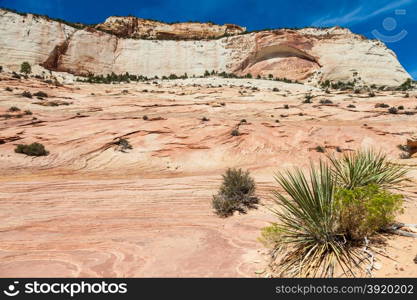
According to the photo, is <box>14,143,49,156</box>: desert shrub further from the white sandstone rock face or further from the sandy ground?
the white sandstone rock face

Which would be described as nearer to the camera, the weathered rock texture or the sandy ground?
the sandy ground

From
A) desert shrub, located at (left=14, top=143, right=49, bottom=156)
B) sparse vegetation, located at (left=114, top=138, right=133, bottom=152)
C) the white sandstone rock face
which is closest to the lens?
desert shrub, located at (left=14, top=143, right=49, bottom=156)

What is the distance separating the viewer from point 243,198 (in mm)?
6539

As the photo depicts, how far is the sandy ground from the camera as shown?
4.10 m

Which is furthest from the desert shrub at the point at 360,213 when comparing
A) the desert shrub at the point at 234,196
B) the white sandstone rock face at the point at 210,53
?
the white sandstone rock face at the point at 210,53

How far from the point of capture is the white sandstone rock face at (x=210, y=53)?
126ft

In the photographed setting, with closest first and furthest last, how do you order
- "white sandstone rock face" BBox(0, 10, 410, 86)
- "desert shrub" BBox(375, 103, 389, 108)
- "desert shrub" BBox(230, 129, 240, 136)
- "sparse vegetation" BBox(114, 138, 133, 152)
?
1. "sparse vegetation" BBox(114, 138, 133, 152)
2. "desert shrub" BBox(230, 129, 240, 136)
3. "desert shrub" BBox(375, 103, 389, 108)
4. "white sandstone rock face" BBox(0, 10, 410, 86)

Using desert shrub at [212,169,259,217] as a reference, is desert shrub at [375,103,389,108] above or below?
above

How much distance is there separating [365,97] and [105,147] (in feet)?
68.6

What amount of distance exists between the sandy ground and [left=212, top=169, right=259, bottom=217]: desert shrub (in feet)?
0.85

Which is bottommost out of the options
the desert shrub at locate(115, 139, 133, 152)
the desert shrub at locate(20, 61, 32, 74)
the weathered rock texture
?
the desert shrub at locate(115, 139, 133, 152)

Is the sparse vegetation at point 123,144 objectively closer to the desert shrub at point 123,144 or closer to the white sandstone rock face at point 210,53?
the desert shrub at point 123,144

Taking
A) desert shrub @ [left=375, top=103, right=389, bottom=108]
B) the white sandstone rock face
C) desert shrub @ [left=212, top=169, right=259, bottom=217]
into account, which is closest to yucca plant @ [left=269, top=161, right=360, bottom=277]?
desert shrub @ [left=212, top=169, right=259, bottom=217]

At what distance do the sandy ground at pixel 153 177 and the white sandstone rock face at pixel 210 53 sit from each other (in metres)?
21.7
